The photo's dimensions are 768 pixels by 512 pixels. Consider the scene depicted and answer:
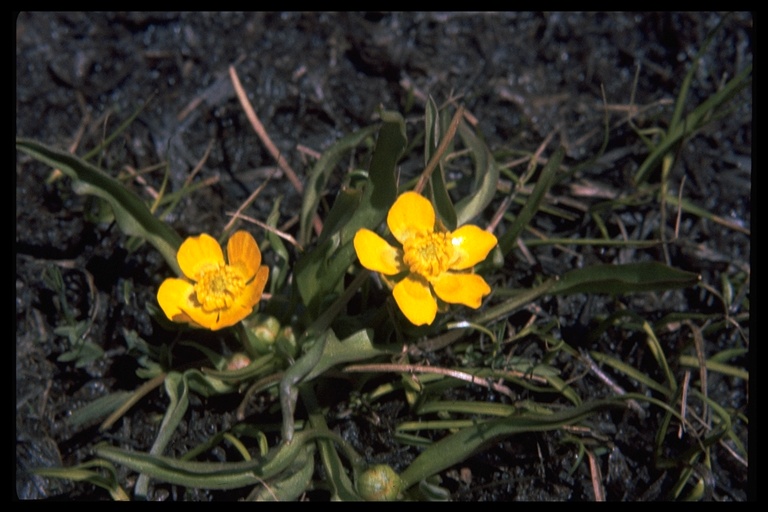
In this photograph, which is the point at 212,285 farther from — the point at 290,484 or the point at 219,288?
the point at 290,484

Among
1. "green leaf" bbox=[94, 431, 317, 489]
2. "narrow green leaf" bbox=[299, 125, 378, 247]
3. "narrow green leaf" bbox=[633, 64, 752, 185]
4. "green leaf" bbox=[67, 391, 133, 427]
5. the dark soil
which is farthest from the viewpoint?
"narrow green leaf" bbox=[633, 64, 752, 185]

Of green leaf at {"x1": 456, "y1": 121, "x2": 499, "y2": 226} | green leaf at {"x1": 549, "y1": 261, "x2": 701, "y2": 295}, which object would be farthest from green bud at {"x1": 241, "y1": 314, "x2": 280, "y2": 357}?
green leaf at {"x1": 549, "y1": 261, "x2": 701, "y2": 295}

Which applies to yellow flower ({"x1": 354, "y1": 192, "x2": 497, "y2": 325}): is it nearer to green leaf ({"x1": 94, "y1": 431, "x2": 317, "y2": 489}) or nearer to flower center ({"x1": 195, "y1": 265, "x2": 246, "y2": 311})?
flower center ({"x1": 195, "y1": 265, "x2": 246, "y2": 311})

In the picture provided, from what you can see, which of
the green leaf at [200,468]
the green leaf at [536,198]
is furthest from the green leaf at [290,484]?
the green leaf at [536,198]

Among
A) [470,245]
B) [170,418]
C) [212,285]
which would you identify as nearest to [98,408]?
[170,418]

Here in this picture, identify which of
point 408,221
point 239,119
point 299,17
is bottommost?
point 408,221
